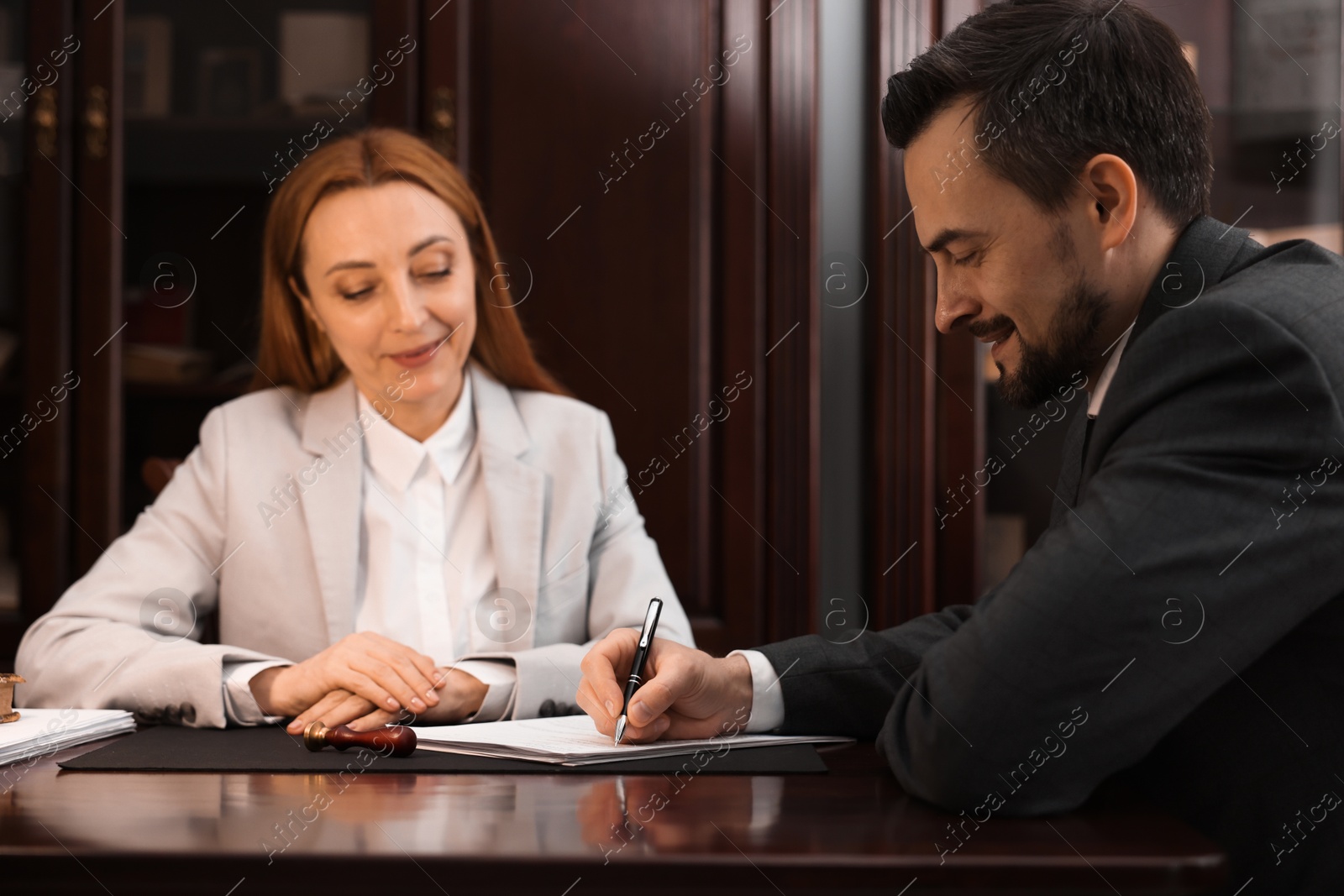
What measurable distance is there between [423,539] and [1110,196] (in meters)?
1.16

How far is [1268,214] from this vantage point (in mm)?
2475

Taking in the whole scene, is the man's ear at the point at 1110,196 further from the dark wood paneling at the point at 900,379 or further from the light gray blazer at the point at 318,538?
the dark wood paneling at the point at 900,379

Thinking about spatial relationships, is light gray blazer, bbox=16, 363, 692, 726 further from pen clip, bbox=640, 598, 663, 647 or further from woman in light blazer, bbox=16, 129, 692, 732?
pen clip, bbox=640, 598, 663, 647

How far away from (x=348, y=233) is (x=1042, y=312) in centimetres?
113

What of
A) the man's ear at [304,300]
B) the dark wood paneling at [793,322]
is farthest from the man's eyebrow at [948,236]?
the dark wood paneling at [793,322]

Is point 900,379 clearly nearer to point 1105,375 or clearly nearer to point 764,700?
point 1105,375

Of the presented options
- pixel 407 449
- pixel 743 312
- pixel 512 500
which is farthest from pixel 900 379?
pixel 407 449

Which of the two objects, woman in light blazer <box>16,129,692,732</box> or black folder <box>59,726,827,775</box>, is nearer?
black folder <box>59,726,827,775</box>

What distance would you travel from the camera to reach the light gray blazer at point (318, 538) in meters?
1.71

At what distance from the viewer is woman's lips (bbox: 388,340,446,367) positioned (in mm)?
1859

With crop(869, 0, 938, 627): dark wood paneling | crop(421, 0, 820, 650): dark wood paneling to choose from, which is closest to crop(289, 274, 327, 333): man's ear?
crop(421, 0, 820, 650): dark wood paneling

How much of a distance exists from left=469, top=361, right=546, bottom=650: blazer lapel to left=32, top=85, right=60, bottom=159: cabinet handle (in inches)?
47.7

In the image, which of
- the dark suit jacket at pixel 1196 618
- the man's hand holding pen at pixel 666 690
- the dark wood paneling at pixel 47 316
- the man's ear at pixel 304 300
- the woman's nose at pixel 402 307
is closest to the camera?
the dark suit jacket at pixel 1196 618

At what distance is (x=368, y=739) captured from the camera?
3.41 ft
